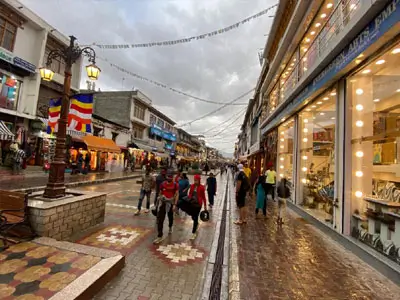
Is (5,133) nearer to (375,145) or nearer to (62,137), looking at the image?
(62,137)

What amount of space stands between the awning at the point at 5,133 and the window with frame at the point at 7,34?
5520 mm

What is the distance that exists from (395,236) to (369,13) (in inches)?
184

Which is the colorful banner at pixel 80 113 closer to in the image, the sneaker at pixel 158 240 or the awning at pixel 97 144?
the sneaker at pixel 158 240

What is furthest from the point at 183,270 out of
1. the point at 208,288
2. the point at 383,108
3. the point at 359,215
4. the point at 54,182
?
the point at 383,108

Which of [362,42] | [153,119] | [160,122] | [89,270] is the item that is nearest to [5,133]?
[89,270]

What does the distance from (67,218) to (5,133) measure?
12993 millimetres

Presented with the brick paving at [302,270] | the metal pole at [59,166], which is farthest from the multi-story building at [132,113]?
the brick paving at [302,270]

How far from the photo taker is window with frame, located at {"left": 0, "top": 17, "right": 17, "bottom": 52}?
49.5 feet

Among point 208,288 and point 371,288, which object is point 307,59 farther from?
point 208,288

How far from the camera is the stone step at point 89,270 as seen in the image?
9.68ft

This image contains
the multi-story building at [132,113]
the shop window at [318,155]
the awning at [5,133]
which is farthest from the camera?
the multi-story building at [132,113]

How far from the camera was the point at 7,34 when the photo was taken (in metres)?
15.5

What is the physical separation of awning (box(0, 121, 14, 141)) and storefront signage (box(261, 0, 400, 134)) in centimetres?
1737

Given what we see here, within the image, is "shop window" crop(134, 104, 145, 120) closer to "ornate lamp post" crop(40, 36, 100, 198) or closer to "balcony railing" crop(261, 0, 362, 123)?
"balcony railing" crop(261, 0, 362, 123)
